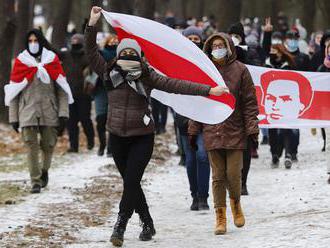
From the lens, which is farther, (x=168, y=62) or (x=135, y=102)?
(x=168, y=62)

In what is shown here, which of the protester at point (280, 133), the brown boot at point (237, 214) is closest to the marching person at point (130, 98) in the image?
the brown boot at point (237, 214)

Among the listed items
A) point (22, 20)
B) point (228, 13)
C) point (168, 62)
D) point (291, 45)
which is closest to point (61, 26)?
point (22, 20)

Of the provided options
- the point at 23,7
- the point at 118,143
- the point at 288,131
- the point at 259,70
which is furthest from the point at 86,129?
the point at 118,143

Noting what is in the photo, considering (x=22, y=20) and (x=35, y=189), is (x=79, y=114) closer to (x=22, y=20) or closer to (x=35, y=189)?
(x=35, y=189)

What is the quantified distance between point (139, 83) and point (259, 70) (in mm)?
4645

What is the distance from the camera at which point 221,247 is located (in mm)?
9656

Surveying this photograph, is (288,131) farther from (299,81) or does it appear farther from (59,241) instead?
(59,241)

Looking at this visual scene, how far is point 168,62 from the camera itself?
34.8ft

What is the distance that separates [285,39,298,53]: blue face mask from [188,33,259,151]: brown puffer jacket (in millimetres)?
8851

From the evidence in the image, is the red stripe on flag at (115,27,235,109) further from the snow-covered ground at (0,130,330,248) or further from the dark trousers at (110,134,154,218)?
the snow-covered ground at (0,130,330,248)

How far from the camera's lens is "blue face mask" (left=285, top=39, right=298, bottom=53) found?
19.3m

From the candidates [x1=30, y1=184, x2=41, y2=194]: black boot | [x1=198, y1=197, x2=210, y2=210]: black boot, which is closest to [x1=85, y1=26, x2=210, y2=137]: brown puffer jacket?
[x1=198, y1=197, x2=210, y2=210]: black boot

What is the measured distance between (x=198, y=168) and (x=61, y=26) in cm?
1576

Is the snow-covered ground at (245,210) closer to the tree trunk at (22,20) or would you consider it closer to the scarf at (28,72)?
the scarf at (28,72)
